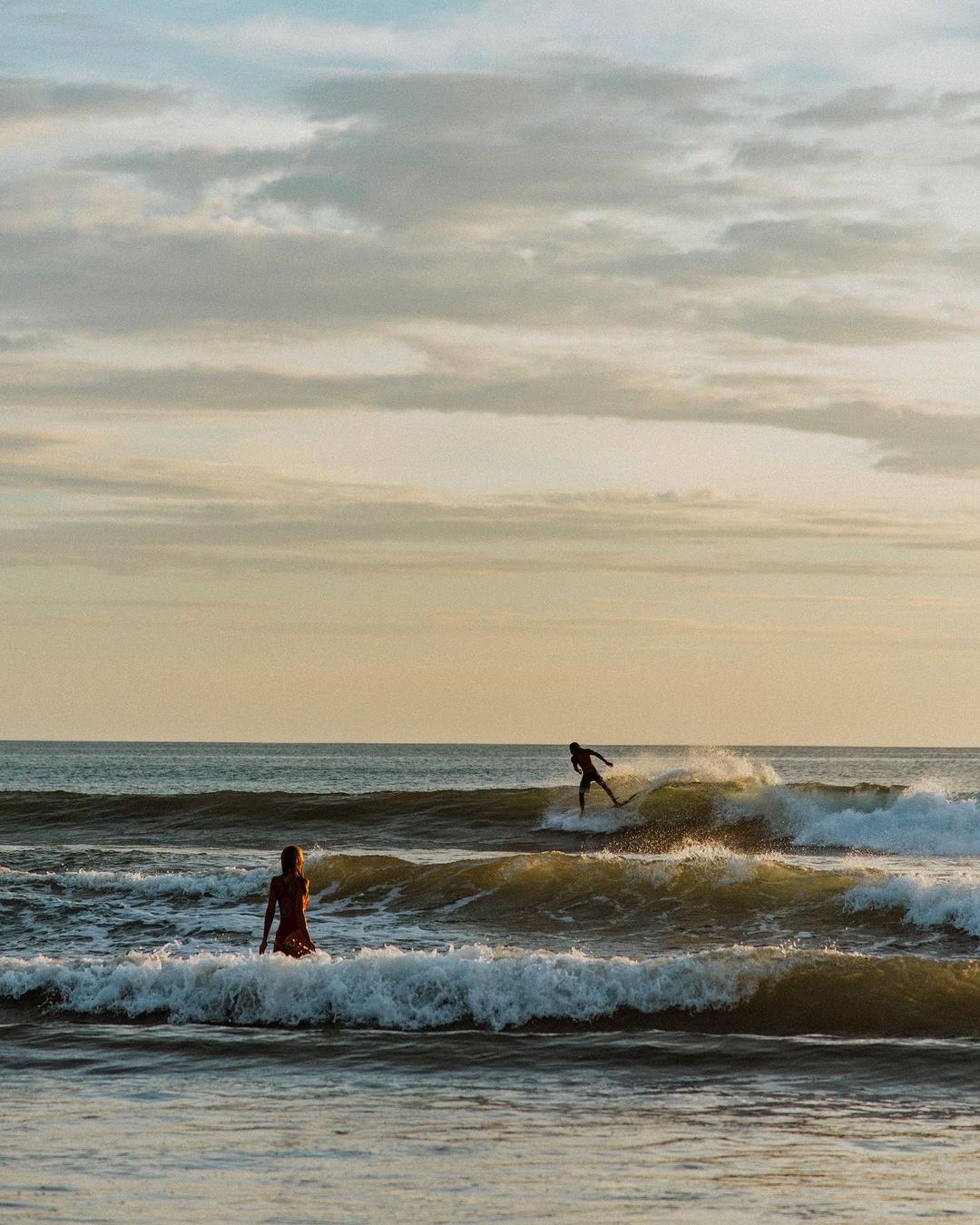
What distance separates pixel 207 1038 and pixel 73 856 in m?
17.9

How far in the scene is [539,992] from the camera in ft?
46.3

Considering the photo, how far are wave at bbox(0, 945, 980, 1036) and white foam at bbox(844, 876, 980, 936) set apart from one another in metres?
4.33

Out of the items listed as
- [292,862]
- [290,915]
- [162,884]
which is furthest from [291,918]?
[162,884]

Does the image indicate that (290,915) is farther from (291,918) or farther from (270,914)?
(270,914)

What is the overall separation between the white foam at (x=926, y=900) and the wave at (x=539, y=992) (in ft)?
14.2

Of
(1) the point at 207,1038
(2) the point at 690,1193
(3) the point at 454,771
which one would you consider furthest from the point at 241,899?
(3) the point at 454,771

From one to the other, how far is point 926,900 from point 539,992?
7.68m

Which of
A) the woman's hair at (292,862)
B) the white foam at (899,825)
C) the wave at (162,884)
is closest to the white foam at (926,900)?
the woman's hair at (292,862)

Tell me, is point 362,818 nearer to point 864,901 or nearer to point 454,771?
point 864,901

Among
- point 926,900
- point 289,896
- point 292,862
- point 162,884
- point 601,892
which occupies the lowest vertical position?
point 162,884

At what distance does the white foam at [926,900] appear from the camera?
1892 centimetres

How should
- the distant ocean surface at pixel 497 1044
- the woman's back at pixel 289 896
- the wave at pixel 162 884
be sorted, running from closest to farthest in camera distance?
the distant ocean surface at pixel 497 1044
the woman's back at pixel 289 896
the wave at pixel 162 884

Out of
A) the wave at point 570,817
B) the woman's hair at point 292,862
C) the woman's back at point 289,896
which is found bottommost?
the wave at point 570,817

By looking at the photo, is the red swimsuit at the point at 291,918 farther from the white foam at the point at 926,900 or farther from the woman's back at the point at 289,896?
the white foam at the point at 926,900
